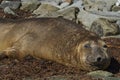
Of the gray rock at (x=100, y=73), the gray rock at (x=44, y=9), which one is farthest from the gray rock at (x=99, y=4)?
the gray rock at (x=100, y=73)

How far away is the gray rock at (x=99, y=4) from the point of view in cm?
1276

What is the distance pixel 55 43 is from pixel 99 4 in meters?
4.88

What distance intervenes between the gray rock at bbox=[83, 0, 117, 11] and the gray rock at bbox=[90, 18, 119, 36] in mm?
1649

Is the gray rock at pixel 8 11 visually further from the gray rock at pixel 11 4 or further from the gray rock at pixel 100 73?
the gray rock at pixel 100 73

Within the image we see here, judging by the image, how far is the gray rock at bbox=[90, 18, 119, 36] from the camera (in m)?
10.7

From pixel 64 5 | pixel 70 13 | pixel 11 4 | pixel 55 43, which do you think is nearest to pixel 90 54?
pixel 55 43

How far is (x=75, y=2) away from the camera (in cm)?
1393

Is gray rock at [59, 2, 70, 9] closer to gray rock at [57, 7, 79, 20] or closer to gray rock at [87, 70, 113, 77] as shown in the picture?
gray rock at [57, 7, 79, 20]

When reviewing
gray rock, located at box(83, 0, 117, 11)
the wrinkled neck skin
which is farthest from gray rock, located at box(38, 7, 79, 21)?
the wrinkled neck skin

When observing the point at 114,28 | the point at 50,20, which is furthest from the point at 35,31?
the point at 114,28

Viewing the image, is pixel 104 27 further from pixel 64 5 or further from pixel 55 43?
pixel 64 5

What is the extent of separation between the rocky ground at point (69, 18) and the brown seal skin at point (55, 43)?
0.14 m

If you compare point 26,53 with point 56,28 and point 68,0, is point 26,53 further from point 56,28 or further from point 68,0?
point 68,0

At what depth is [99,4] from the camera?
13.0 metres
